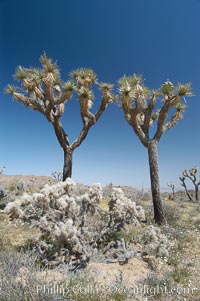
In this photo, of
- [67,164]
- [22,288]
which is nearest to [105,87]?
[67,164]

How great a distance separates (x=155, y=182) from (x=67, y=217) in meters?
5.63

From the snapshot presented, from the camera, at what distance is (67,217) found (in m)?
→ 5.77

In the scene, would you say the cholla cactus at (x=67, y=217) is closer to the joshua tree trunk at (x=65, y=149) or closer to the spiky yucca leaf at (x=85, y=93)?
the joshua tree trunk at (x=65, y=149)

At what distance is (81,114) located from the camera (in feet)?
40.6

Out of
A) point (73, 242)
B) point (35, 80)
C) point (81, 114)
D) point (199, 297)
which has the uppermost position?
point (35, 80)

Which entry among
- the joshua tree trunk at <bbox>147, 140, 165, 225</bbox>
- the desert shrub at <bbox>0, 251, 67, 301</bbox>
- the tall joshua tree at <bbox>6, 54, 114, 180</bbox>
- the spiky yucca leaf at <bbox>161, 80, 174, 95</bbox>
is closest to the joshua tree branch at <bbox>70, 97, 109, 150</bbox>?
the tall joshua tree at <bbox>6, 54, 114, 180</bbox>

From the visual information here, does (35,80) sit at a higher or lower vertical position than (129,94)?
higher

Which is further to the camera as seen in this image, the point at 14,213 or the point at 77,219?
the point at 77,219

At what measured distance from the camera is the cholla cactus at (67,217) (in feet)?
17.3

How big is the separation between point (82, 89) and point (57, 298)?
926 cm

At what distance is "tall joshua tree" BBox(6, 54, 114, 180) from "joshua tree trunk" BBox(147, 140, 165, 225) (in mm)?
2843

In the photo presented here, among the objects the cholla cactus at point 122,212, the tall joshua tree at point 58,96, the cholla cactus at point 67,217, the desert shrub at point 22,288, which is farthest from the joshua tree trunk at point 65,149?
the desert shrub at point 22,288

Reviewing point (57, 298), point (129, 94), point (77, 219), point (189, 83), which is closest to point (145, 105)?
point (129, 94)

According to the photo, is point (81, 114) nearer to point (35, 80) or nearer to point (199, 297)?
point (35, 80)
